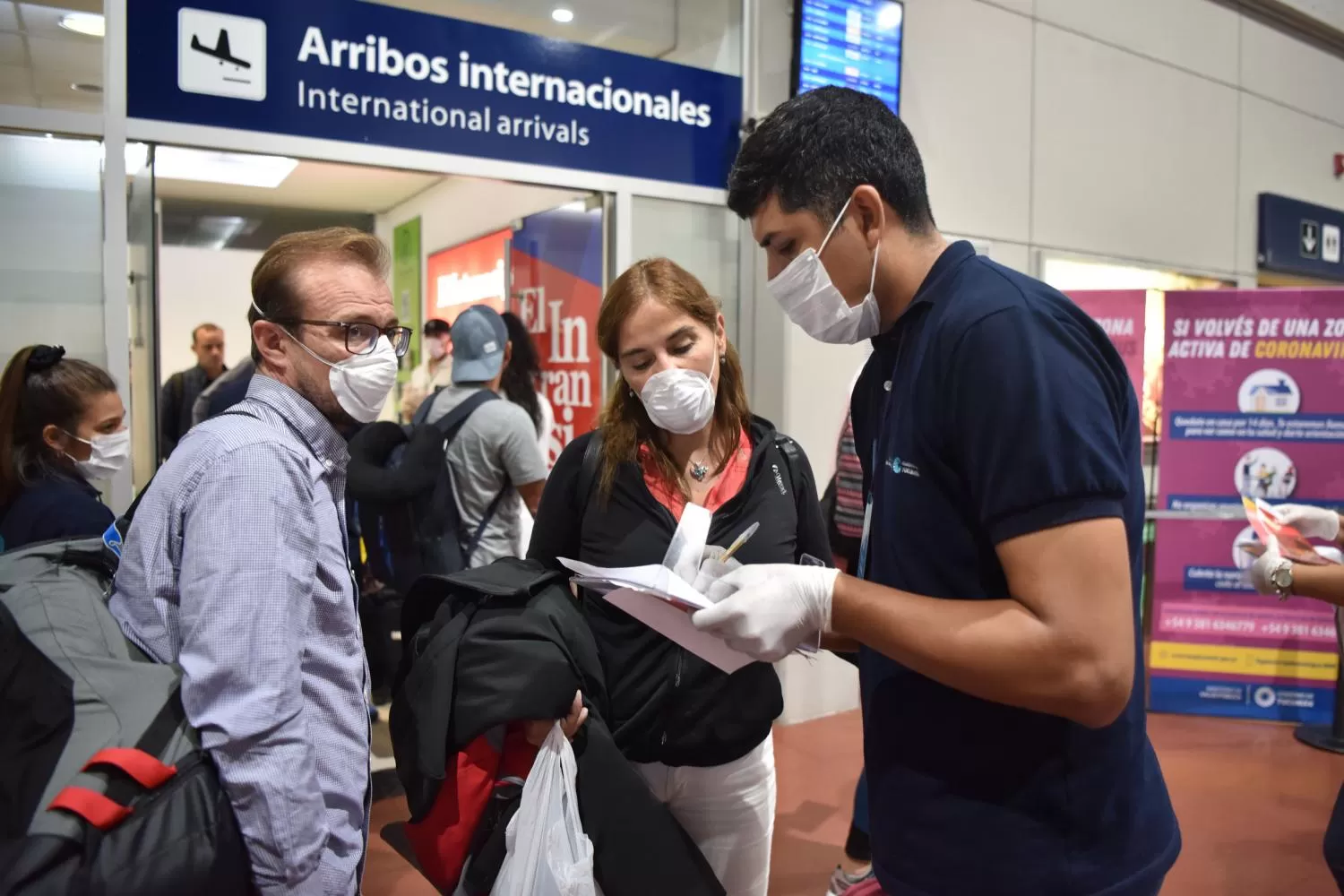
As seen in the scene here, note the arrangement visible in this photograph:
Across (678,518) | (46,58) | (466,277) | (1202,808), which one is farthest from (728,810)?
(466,277)

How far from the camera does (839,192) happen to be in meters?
1.21

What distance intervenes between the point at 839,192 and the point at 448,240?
6892 mm

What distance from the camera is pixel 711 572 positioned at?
1.33 m

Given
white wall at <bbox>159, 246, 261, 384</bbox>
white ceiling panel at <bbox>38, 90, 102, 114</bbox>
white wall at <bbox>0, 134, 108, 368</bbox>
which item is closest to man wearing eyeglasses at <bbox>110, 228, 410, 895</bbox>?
white wall at <bbox>0, 134, 108, 368</bbox>

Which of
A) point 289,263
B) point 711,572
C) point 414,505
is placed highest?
point 289,263

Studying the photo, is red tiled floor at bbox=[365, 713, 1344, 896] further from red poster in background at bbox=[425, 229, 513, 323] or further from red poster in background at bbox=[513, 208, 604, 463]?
red poster in background at bbox=[425, 229, 513, 323]

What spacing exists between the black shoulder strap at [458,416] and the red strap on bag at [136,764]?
230cm

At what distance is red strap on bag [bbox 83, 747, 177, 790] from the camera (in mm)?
1162

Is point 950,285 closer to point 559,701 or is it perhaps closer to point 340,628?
point 559,701

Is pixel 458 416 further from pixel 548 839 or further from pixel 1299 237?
pixel 1299 237

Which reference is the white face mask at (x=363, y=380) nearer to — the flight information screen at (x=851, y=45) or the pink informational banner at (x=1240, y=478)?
the flight information screen at (x=851, y=45)

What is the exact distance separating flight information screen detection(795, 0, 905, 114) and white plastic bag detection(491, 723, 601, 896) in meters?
3.62

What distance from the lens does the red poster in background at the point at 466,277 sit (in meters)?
6.54

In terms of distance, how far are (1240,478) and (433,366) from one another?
4.61m
